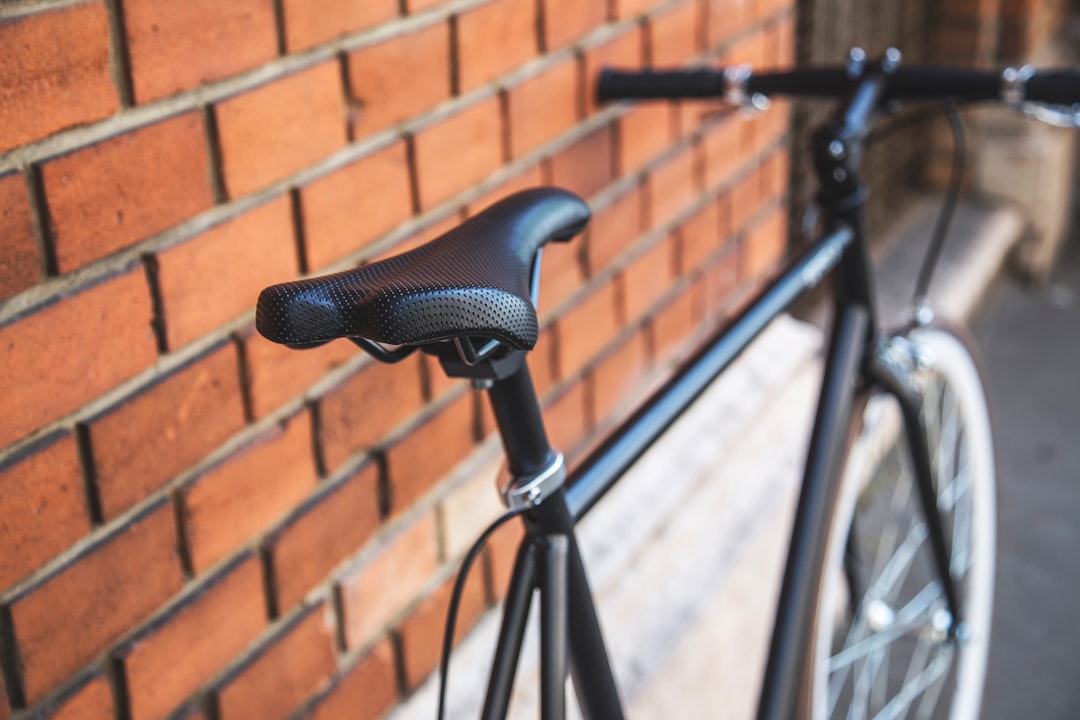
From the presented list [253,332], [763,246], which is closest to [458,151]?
[253,332]

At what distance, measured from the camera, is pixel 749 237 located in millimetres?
2053

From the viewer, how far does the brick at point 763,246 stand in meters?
2.06

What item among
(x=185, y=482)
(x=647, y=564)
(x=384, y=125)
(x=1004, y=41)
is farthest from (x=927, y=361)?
(x=1004, y=41)

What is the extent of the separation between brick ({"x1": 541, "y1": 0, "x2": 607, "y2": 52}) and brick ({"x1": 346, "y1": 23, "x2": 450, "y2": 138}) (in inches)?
8.1

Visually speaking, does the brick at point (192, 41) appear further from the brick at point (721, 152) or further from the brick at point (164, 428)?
the brick at point (721, 152)

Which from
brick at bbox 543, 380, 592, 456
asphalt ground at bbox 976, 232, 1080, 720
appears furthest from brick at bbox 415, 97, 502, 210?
asphalt ground at bbox 976, 232, 1080, 720

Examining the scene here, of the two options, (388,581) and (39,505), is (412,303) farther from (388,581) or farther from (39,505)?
(388,581)

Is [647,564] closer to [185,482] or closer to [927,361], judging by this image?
[927,361]

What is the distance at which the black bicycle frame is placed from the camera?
947 millimetres

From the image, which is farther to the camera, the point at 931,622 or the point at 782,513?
the point at 782,513

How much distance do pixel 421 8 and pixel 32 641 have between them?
2.27ft

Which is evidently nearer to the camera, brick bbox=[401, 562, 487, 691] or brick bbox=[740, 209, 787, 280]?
brick bbox=[401, 562, 487, 691]

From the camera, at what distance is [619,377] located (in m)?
1.71

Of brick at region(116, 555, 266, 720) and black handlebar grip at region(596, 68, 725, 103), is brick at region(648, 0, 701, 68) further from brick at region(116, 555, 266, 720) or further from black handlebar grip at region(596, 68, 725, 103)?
brick at region(116, 555, 266, 720)
